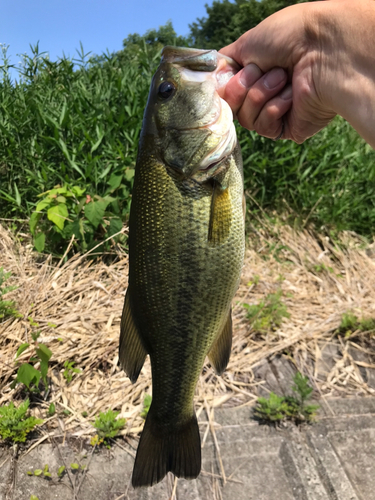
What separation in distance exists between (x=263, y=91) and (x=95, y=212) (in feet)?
6.60

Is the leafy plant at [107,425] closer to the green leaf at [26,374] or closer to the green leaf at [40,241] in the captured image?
the green leaf at [26,374]

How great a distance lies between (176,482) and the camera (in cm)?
225

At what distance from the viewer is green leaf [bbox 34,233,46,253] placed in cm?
352

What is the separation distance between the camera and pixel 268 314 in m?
3.42

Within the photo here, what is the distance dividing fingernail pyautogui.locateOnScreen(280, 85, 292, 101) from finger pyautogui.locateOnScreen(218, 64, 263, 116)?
182mm

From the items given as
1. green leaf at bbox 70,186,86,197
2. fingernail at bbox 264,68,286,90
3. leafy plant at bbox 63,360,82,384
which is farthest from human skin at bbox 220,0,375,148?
leafy plant at bbox 63,360,82,384

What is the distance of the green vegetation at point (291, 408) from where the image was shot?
2.56m

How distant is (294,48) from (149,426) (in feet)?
6.17

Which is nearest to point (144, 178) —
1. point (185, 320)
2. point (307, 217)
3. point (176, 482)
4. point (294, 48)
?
point (185, 320)

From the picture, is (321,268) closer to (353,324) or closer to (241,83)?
(353,324)

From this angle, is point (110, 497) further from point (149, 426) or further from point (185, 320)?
point (185, 320)

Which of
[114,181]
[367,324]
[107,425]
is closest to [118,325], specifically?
[107,425]

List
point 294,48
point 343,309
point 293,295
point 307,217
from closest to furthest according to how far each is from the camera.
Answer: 1. point 294,48
2. point 343,309
3. point 293,295
4. point 307,217

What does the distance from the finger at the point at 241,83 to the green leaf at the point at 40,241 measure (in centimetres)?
234
